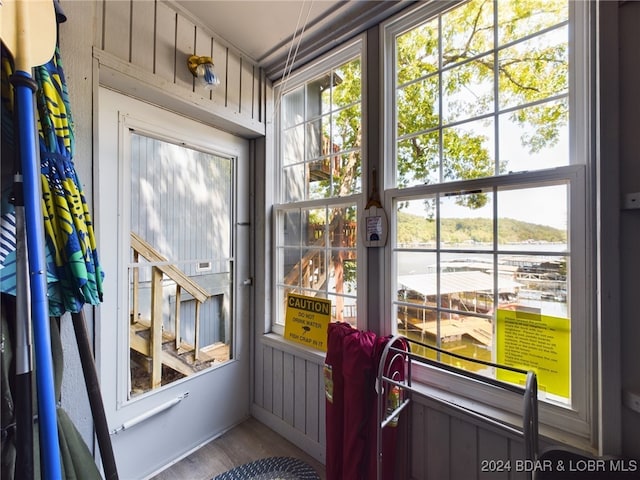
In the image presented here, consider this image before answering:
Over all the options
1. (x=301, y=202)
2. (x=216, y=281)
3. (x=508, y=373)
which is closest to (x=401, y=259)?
(x=508, y=373)

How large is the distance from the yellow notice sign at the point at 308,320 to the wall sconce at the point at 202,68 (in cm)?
146

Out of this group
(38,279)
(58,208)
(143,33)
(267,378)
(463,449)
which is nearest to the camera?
(38,279)

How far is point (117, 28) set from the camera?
1.26 meters

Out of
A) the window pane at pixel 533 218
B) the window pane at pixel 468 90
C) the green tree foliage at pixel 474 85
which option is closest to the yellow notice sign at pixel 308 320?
the green tree foliage at pixel 474 85

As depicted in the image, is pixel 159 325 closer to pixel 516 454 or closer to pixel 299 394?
pixel 299 394

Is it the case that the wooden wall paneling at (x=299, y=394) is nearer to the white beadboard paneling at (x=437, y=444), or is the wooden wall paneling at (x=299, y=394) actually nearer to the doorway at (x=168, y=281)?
the doorway at (x=168, y=281)

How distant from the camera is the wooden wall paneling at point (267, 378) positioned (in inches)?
75.7

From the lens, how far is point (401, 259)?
144 cm

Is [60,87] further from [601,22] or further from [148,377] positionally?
[601,22]

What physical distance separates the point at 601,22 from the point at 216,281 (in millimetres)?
2141

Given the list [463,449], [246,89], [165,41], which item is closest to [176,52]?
[165,41]

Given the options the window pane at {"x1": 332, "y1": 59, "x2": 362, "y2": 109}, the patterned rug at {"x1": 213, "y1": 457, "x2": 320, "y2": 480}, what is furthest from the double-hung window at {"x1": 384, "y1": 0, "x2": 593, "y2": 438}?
the patterned rug at {"x1": 213, "y1": 457, "x2": 320, "y2": 480}

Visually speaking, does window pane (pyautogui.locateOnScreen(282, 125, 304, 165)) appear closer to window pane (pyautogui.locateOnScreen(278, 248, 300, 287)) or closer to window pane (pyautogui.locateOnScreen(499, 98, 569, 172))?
window pane (pyautogui.locateOnScreen(278, 248, 300, 287))

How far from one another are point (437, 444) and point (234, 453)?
126 centimetres
